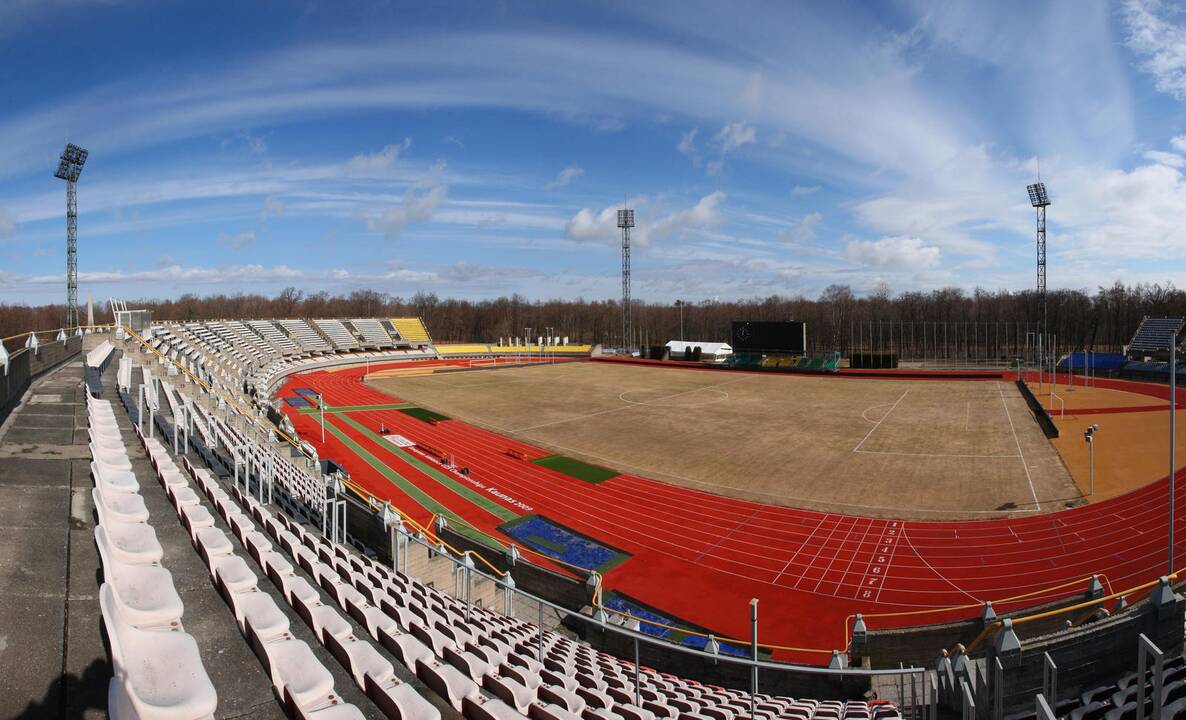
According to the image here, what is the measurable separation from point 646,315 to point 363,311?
2838 inches

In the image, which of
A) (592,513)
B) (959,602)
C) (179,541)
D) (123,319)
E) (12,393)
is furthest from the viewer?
(123,319)

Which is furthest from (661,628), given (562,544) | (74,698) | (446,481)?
(446,481)

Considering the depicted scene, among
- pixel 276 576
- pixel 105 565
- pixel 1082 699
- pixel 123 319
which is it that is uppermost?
pixel 123 319

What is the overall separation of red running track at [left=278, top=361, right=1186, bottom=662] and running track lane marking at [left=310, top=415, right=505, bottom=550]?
1.22 ft

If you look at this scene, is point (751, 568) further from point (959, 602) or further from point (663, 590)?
point (959, 602)

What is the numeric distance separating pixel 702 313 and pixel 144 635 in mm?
137873

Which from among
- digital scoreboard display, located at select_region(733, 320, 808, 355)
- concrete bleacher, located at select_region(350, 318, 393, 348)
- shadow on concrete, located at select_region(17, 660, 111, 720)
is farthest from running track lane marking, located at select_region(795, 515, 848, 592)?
concrete bleacher, located at select_region(350, 318, 393, 348)

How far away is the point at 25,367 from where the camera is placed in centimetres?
1541

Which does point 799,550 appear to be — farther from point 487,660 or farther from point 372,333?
point 372,333

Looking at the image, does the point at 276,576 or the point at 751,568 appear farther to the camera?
the point at 751,568

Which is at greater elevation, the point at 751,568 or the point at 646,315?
the point at 646,315

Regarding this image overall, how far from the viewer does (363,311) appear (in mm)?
146250

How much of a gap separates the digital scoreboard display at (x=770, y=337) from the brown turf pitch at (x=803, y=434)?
420 cm

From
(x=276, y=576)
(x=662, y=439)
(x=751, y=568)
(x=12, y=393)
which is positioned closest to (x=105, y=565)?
(x=276, y=576)
